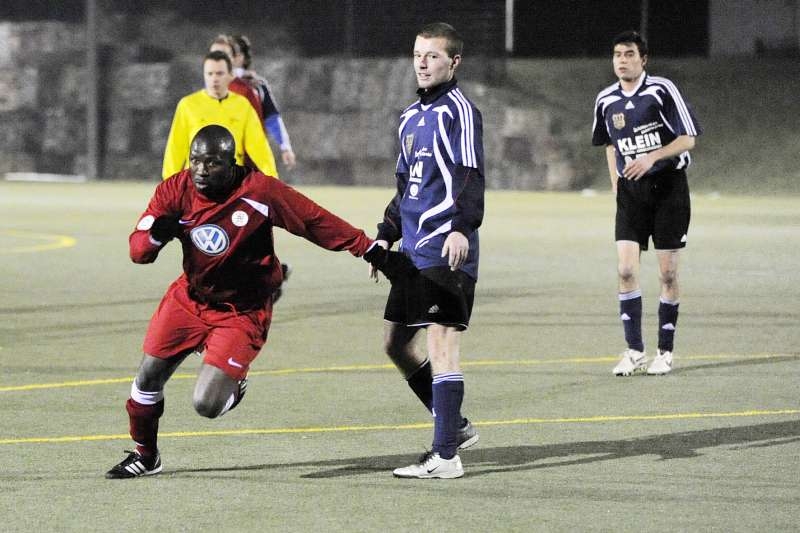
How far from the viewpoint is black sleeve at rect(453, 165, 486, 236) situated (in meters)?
6.99

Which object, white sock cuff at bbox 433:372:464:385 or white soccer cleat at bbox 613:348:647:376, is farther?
white soccer cleat at bbox 613:348:647:376

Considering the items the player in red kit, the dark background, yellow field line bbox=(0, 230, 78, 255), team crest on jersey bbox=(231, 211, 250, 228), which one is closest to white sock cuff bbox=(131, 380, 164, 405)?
the player in red kit

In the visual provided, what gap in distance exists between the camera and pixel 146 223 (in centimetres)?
665

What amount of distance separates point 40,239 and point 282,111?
57.1 ft

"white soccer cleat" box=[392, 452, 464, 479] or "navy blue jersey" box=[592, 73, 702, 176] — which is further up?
"navy blue jersey" box=[592, 73, 702, 176]

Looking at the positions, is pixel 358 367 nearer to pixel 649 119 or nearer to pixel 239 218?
pixel 649 119

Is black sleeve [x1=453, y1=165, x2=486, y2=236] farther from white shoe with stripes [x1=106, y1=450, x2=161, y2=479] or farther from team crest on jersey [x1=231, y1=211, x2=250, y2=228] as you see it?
white shoe with stripes [x1=106, y1=450, x2=161, y2=479]

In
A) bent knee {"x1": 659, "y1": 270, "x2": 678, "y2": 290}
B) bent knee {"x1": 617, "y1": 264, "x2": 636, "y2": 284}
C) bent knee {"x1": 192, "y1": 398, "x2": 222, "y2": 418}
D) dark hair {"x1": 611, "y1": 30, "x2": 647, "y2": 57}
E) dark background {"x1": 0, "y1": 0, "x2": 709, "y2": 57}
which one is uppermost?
dark hair {"x1": 611, "y1": 30, "x2": 647, "y2": 57}

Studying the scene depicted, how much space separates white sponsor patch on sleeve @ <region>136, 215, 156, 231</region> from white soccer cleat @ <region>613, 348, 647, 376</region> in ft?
13.8

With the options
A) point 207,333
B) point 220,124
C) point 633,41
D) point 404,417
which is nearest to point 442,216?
point 207,333

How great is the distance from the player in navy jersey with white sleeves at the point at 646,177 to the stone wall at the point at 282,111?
78.5 feet

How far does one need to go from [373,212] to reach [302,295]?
11.6m

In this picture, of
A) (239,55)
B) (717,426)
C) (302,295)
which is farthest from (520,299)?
(717,426)

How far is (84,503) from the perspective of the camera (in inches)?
252
